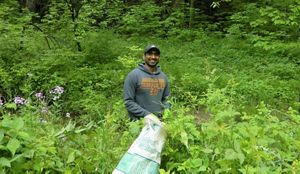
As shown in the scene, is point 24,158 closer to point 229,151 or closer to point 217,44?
point 229,151

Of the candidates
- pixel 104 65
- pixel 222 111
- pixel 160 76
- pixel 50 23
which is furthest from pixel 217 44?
pixel 222 111

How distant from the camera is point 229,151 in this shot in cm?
217

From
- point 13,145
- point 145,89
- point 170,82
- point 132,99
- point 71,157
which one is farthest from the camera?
point 170,82

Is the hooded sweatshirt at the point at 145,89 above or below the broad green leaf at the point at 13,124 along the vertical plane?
below

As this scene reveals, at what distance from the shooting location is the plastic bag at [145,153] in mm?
2252

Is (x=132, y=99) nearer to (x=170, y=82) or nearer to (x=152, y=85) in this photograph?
(x=152, y=85)

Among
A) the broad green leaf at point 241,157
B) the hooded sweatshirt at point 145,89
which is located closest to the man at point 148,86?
the hooded sweatshirt at point 145,89

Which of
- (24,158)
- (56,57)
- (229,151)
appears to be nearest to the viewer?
(229,151)

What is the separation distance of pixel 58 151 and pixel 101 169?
301 millimetres

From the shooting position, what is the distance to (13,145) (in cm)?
222

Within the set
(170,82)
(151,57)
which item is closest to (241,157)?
(151,57)

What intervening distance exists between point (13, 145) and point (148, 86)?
3008 millimetres

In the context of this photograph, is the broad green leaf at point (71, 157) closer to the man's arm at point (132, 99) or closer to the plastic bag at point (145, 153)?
the plastic bag at point (145, 153)

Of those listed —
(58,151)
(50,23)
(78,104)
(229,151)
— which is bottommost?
(78,104)
